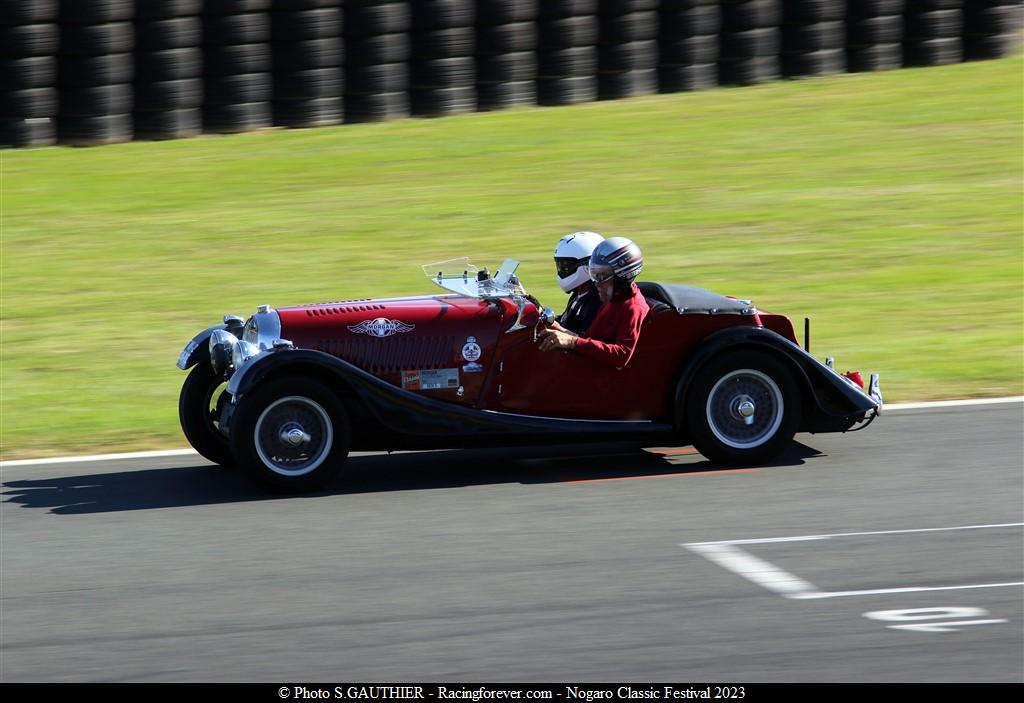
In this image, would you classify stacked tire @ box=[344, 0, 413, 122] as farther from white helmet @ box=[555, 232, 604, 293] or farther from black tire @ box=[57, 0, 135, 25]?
white helmet @ box=[555, 232, 604, 293]

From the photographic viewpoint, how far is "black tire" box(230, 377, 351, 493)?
736 centimetres

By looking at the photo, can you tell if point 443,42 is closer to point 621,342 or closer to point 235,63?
point 235,63

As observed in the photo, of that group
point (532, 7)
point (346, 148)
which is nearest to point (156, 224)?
point (346, 148)

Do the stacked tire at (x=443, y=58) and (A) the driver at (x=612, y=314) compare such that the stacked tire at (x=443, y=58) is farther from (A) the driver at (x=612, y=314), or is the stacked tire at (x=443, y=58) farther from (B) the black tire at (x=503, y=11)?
(A) the driver at (x=612, y=314)

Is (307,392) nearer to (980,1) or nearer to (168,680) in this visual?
(168,680)

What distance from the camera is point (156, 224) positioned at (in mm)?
15078

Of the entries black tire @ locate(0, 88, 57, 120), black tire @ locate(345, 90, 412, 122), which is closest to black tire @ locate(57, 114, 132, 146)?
black tire @ locate(0, 88, 57, 120)

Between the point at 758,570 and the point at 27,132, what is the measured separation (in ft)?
40.9

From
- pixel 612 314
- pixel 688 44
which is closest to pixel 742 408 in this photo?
pixel 612 314

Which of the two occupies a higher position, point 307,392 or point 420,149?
point 420,149

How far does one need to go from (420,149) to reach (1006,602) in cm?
1216

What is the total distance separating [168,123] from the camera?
662 inches

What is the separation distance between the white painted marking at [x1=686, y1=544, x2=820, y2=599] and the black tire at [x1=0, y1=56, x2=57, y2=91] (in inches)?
451

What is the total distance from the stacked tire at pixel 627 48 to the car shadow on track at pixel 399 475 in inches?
398
